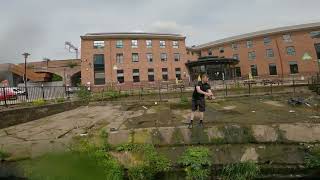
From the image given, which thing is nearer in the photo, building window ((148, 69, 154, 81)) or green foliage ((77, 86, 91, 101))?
green foliage ((77, 86, 91, 101))

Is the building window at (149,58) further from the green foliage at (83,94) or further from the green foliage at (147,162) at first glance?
the green foliage at (147,162)

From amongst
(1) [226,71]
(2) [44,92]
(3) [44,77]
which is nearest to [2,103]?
(2) [44,92]

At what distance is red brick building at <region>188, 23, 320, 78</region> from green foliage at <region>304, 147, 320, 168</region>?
4157 centimetres

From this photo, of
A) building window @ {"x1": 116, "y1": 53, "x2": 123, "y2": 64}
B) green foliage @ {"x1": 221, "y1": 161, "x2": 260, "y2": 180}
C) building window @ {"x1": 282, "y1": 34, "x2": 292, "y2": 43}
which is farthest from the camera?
building window @ {"x1": 282, "y1": 34, "x2": 292, "y2": 43}

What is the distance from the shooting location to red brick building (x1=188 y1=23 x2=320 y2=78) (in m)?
44.7

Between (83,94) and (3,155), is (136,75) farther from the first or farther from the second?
(3,155)

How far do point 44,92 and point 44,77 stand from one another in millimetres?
37900

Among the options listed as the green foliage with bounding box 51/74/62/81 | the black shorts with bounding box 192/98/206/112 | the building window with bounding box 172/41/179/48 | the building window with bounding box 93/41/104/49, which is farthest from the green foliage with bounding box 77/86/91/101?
the green foliage with bounding box 51/74/62/81

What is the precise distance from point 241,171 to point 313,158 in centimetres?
168

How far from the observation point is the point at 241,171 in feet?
19.1

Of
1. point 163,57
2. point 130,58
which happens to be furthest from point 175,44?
point 130,58

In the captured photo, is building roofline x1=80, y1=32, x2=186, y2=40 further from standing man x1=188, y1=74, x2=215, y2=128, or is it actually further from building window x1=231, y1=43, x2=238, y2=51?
standing man x1=188, y1=74, x2=215, y2=128

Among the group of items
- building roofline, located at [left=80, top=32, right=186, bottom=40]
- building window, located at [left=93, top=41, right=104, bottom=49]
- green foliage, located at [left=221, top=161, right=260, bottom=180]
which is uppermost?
building roofline, located at [left=80, top=32, right=186, bottom=40]

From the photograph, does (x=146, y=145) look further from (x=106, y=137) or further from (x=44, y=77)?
(x=44, y=77)
